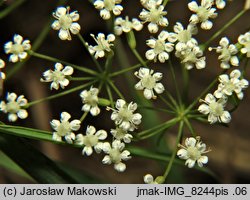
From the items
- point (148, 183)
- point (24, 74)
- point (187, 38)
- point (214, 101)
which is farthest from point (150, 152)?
point (24, 74)

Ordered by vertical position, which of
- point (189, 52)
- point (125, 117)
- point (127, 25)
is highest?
point (127, 25)

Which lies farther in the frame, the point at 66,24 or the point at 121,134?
the point at 66,24

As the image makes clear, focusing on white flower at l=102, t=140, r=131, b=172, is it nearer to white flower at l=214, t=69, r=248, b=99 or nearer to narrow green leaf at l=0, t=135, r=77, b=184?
narrow green leaf at l=0, t=135, r=77, b=184

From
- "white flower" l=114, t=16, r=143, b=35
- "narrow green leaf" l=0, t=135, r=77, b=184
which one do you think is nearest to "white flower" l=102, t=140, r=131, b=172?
"narrow green leaf" l=0, t=135, r=77, b=184

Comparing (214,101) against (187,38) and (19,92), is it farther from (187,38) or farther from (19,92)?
(19,92)

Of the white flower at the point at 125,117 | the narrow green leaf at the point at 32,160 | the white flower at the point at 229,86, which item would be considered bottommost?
the narrow green leaf at the point at 32,160

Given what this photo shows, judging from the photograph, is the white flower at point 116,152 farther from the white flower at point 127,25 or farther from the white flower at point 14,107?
the white flower at point 127,25

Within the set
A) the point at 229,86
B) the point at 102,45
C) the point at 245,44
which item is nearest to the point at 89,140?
the point at 102,45

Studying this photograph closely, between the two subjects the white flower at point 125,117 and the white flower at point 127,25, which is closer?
the white flower at point 125,117

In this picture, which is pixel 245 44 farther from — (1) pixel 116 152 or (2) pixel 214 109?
(1) pixel 116 152

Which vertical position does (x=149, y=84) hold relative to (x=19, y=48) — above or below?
below

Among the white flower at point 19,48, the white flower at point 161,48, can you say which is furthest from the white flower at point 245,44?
the white flower at point 19,48

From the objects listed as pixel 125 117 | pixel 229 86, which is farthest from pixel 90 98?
pixel 229 86
